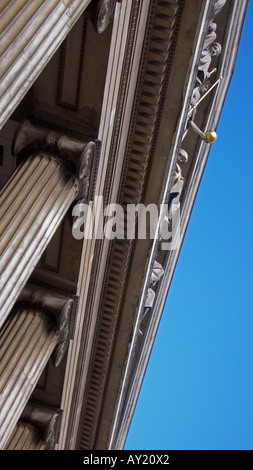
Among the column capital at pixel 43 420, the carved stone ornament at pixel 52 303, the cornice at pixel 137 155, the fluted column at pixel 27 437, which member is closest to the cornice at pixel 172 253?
the cornice at pixel 137 155

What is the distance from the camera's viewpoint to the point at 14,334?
47.1 feet

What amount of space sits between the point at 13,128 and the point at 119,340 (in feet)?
24.8

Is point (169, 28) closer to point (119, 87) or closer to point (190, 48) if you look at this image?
point (190, 48)

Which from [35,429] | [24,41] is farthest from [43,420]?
[24,41]

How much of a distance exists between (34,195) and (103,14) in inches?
122

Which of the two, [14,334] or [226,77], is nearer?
[14,334]

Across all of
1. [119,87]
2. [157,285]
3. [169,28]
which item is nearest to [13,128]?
[119,87]

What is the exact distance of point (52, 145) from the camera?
12969mm

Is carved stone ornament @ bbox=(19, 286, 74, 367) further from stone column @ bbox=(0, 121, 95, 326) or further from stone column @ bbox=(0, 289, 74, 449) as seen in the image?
stone column @ bbox=(0, 121, 95, 326)

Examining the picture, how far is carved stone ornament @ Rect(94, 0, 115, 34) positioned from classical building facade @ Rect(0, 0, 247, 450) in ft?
0.10

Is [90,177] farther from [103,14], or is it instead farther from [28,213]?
[103,14]

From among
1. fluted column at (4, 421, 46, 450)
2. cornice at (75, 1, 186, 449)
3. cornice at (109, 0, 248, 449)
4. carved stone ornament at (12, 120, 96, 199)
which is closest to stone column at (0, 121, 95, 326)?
carved stone ornament at (12, 120, 96, 199)

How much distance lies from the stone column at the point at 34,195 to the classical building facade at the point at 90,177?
24 mm

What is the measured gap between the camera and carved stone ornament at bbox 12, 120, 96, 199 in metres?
12.9
